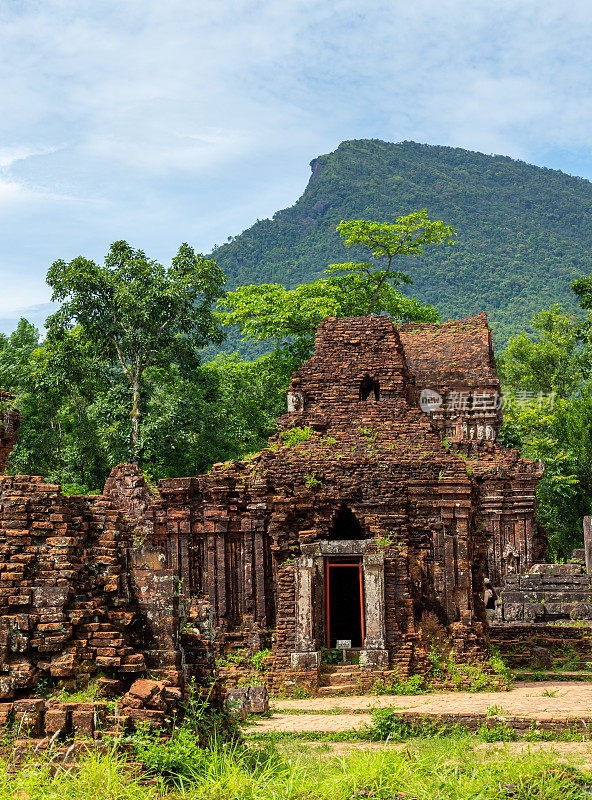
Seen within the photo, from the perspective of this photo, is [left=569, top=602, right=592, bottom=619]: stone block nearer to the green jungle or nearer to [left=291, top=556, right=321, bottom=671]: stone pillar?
[left=291, top=556, right=321, bottom=671]: stone pillar

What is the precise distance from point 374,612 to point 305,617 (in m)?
1.22

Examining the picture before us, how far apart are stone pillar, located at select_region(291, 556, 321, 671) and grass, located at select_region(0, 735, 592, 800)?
6.68 m

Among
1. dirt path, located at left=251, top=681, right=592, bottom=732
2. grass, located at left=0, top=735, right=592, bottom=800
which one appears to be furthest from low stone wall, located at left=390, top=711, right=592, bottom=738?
grass, located at left=0, top=735, right=592, bottom=800

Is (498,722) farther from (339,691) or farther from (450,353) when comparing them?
(450,353)

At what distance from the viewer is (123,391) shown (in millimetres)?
30703

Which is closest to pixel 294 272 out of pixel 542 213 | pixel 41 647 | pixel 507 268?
pixel 507 268

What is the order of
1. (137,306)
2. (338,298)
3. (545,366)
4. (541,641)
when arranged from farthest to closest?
(545,366) → (338,298) → (137,306) → (541,641)

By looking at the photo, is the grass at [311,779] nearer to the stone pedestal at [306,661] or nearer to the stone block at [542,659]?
the stone pedestal at [306,661]

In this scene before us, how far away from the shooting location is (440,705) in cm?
1366

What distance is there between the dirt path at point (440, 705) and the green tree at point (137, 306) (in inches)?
634

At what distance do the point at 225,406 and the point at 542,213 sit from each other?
11198 cm

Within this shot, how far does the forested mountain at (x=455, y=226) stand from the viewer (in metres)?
98.8

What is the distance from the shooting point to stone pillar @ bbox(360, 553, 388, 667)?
51.9 feet

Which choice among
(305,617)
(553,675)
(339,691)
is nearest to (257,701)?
(339,691)
